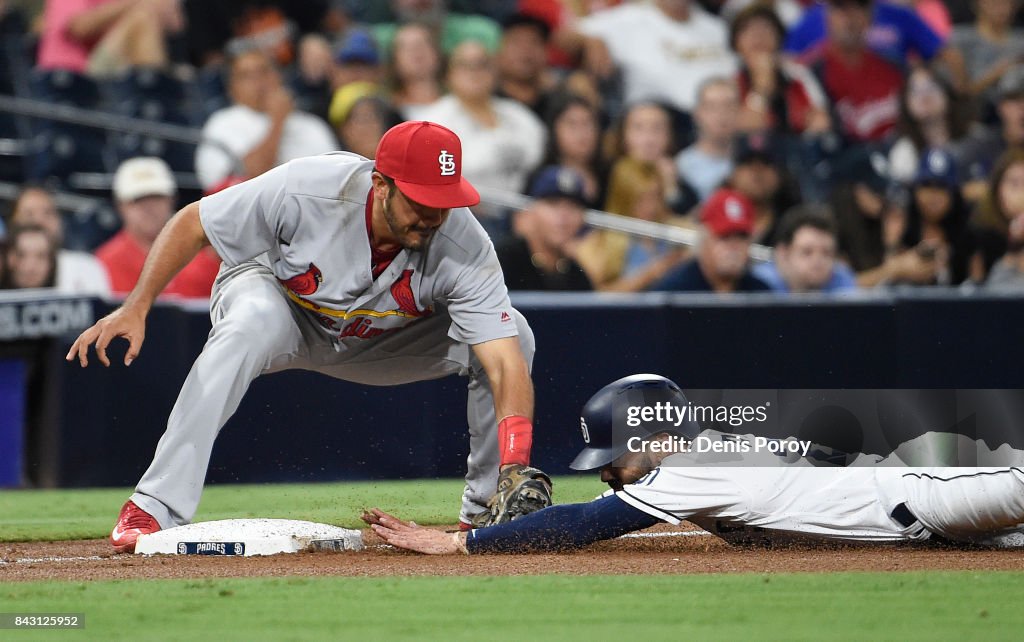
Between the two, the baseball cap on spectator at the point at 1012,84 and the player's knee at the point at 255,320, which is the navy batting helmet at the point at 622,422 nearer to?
the player's knee at the point at 255,320

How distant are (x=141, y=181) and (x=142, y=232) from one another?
12.6 inches

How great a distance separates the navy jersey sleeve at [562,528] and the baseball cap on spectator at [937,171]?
6264 millimetres

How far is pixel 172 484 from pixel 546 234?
15.4 ft

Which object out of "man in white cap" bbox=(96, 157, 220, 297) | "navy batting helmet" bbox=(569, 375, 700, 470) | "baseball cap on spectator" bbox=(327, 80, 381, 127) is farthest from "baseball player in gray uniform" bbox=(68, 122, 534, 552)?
"baseball cap on spectator" bbox=(327, 80, 381, 127)

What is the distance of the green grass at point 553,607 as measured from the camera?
140 inches

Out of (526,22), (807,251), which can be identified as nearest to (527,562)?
(807,251)

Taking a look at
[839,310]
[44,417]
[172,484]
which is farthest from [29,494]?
[839,310]

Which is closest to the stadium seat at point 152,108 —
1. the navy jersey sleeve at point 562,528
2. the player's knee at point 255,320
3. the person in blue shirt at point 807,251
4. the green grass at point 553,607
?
the person in blue shirt at point 807,251

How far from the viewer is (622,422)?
16.7ft

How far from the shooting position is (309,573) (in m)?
4.61

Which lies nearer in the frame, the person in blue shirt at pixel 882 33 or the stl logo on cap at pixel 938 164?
the stl logo on cap at pixel 938 164

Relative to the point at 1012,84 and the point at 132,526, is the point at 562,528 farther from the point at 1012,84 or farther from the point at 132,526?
the point at 1012,84

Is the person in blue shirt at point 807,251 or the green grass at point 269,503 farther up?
the person in blue shirt at point 807,251

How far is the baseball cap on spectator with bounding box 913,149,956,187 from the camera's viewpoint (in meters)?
10.4
